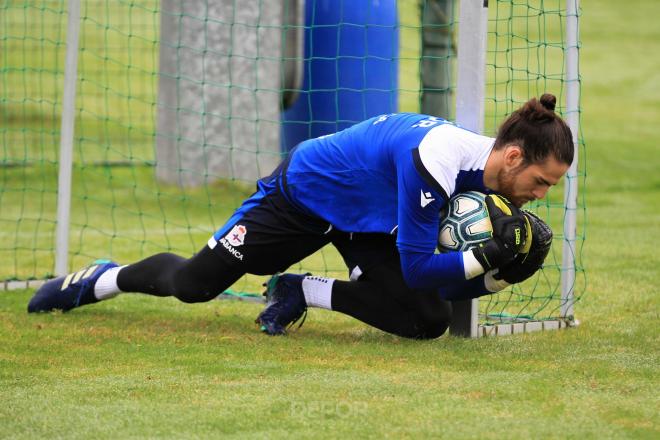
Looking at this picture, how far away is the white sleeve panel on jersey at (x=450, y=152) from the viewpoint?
473 centimetres

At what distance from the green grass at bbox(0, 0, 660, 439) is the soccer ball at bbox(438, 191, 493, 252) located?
52 cm

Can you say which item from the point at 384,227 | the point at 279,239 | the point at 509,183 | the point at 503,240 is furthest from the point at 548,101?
the point at 279,239

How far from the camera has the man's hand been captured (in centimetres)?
479

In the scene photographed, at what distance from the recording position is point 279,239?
5426 millimetres

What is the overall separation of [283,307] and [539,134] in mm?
1699

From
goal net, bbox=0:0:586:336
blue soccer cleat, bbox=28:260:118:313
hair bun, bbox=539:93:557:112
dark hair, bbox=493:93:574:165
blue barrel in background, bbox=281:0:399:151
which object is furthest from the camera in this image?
blue barrel in background, bbox=281:0:399:151

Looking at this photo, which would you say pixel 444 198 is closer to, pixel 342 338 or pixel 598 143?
pixel 342 338

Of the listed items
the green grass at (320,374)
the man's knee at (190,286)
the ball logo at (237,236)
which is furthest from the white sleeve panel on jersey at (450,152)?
the man's knee at (190,286)

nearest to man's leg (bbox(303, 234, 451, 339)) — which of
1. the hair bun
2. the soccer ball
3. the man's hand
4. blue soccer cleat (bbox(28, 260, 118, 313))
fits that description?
the soccer ball

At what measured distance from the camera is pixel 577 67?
5.79 meters

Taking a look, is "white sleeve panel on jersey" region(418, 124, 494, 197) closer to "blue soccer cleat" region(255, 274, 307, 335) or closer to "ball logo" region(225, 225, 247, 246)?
"ball logo" region(225, 225, 247, 246)

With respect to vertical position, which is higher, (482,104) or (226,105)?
(482,104)

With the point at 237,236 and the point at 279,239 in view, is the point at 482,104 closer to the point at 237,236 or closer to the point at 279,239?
the point at 279,239

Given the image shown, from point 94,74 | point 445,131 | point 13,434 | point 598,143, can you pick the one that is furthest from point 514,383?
point 94,74
